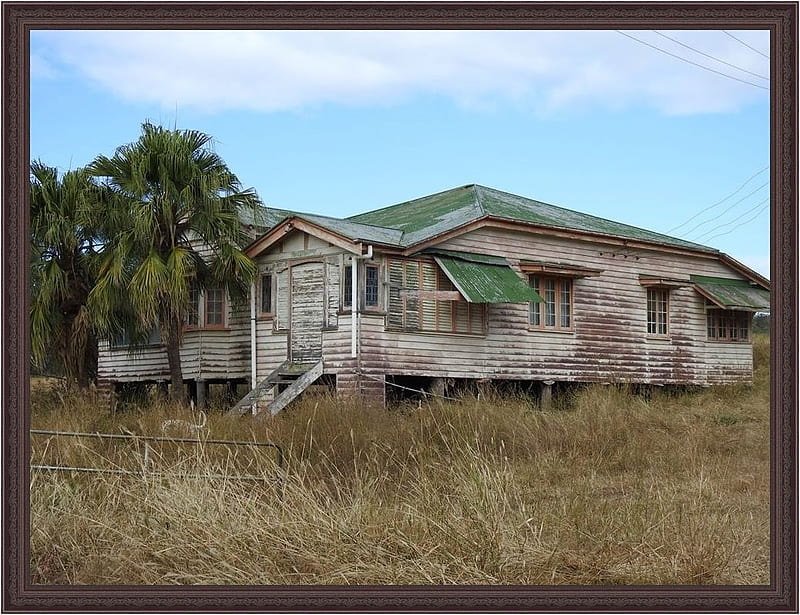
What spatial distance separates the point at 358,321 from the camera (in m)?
19.0

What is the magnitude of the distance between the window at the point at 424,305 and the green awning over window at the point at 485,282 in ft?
0.91

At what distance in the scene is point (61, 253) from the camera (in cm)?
2228

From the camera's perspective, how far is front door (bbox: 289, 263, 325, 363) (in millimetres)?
19844

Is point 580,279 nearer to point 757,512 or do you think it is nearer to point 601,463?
point 601,463

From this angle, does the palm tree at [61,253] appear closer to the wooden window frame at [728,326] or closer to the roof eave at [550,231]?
the roof eave at [550,231]

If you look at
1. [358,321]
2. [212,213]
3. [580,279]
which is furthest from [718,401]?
[212,213]

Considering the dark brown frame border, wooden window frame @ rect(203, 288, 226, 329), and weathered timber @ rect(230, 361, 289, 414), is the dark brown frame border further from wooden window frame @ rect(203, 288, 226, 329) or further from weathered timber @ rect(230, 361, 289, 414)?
wooden window frame @ rect(203, 288, 226, 329)

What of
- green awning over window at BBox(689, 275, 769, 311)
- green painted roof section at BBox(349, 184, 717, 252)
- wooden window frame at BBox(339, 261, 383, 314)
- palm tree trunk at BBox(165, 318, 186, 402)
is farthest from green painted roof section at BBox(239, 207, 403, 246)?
green awning over window at BBox(689, 275, 769, 311)

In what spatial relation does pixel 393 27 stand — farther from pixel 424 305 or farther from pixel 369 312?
pixel 424 305

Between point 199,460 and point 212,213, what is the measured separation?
1216 centimetres

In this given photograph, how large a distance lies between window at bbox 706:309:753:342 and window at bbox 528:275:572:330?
5.03 metres

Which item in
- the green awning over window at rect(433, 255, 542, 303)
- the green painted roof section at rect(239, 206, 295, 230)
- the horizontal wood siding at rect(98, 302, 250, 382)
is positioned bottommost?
the horizontal wood siding at rect(98, 302, 250, 382)

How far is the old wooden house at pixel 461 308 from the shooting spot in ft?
63.6

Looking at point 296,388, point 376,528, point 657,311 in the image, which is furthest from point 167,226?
point 376,528
